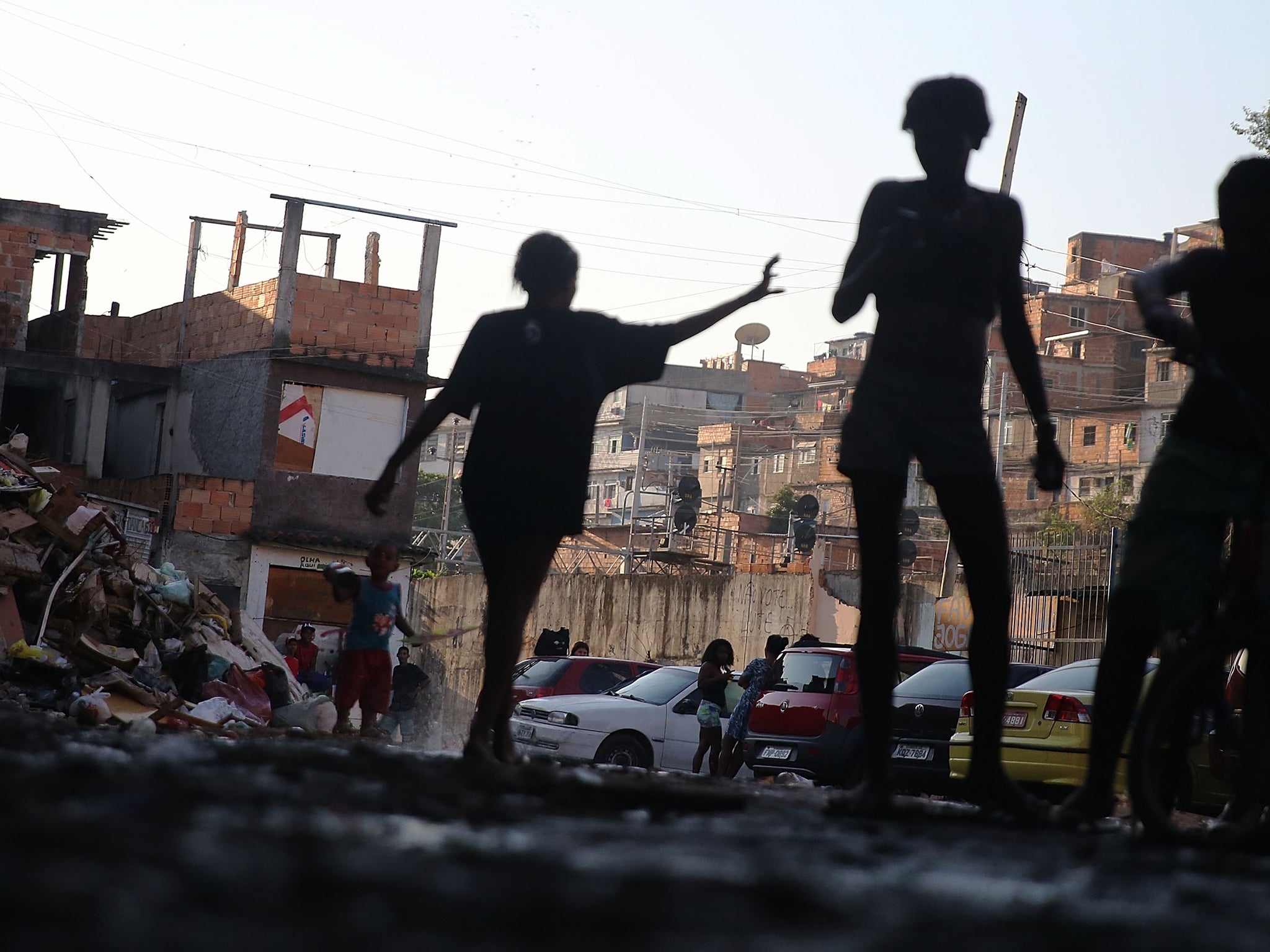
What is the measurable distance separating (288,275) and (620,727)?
20269 millimetres

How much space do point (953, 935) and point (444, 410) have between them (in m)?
4.01

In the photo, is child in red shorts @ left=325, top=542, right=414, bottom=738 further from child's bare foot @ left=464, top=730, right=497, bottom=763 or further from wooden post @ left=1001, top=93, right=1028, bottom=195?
wooden post @ left=1001, top=93, right=1028, bottom=195

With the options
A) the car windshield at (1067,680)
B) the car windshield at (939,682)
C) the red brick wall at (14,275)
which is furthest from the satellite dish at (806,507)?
the car windshield at (1067,680)

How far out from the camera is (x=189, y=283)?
40000 millimetres

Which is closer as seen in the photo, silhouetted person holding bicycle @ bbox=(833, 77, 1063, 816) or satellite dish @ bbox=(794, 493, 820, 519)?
silhouetted person holding bicycle @ bbox=(833, 77, 1063, 816)

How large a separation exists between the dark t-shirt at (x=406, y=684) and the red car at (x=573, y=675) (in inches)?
63.4

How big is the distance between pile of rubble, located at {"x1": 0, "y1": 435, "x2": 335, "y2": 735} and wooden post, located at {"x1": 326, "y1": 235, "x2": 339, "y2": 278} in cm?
1929

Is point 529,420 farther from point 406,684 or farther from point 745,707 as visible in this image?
point 406,684

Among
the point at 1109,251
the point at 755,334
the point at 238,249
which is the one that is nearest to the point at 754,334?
the point at 755,334

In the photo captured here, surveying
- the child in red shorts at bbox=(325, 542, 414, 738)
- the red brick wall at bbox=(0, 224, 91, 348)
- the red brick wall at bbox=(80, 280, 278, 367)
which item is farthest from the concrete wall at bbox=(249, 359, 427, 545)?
the child in red shorts at bbox=(325, 542, 414, 738)

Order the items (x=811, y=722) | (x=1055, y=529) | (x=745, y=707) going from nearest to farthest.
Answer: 1. (x=811, y=722)
2. (x=745, y=707)
3. (x=1055, y=529)

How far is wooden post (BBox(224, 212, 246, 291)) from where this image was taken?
39.7 meters

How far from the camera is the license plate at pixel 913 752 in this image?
13.9 metres

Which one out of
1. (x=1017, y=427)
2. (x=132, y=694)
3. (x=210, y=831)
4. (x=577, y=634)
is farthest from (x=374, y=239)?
(x=1017, y=427)
